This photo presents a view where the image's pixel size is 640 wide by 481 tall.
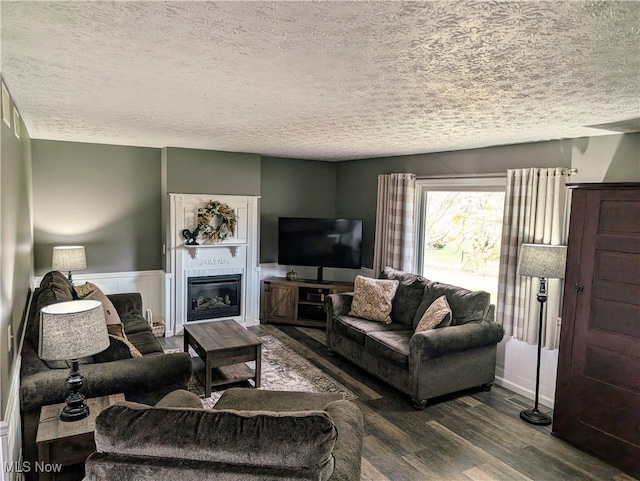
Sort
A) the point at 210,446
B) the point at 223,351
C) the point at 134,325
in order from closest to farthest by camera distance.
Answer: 1. the point at 210,446
2. the point at 223,351
3. the point at 134,325

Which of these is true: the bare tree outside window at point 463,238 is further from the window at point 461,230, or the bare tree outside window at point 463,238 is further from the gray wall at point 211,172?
the gray wall at point 211,172

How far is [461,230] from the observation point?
5.19 meters

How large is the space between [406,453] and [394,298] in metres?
2.02

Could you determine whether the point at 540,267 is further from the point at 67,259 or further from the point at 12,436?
the point at 67,259

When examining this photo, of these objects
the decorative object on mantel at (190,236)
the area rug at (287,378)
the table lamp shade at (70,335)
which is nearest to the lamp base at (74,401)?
the table lamp shade at (70,335)

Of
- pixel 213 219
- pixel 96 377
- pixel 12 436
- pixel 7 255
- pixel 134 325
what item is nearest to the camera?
pixel 12 436

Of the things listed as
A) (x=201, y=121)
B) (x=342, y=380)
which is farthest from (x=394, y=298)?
(x=201, y=121)

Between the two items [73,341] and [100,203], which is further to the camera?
[100,203]

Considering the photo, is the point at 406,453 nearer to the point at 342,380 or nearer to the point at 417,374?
the point at 417,374

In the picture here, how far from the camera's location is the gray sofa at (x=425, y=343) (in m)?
3.93

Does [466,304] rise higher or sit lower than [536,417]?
higher

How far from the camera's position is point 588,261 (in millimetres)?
3234

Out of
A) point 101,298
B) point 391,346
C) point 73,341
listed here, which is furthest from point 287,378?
point 73,341

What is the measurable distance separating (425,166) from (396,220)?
774 mm
